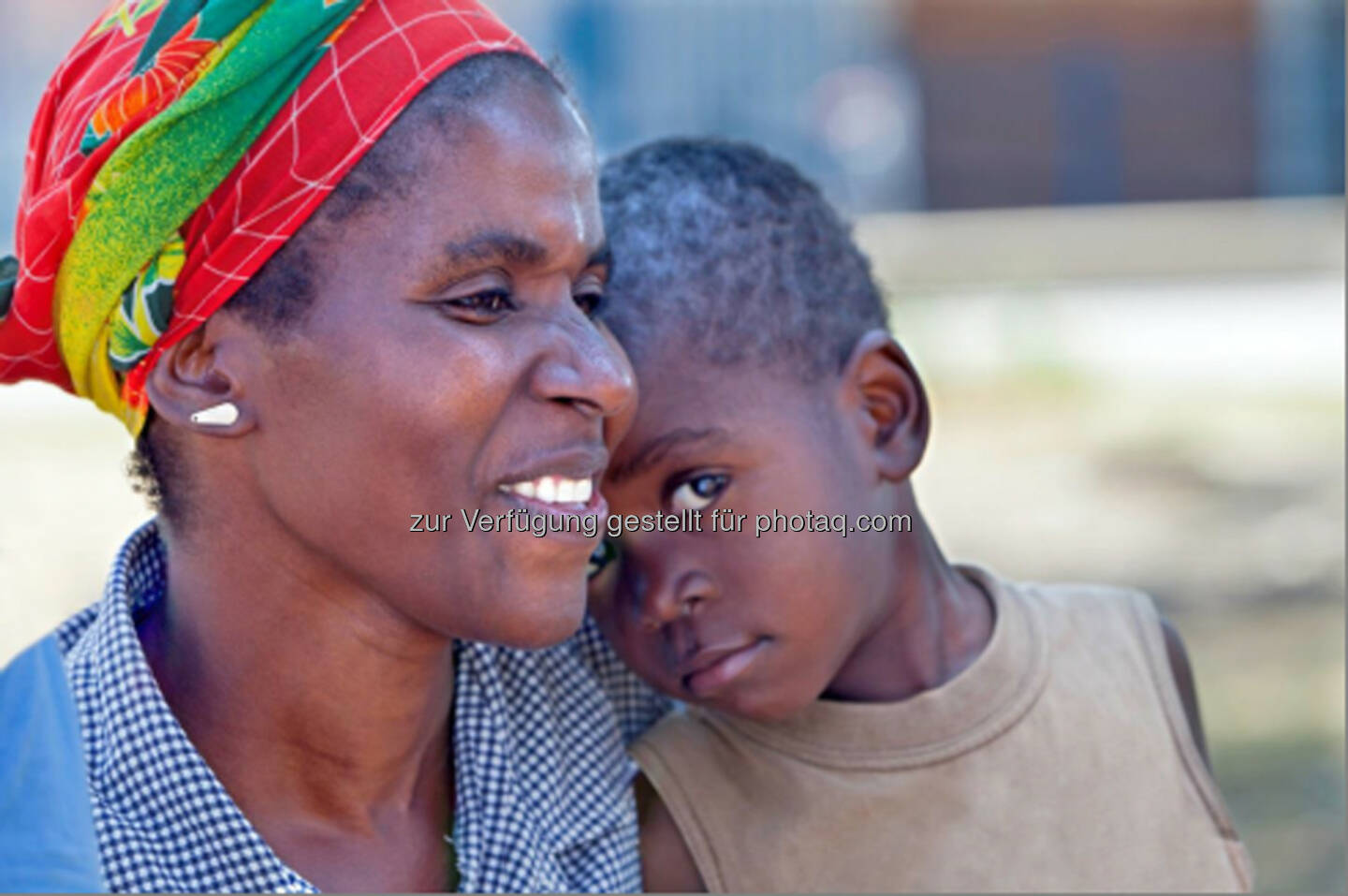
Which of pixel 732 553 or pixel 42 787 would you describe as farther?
pixel 732 553

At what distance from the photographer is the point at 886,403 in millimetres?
2607

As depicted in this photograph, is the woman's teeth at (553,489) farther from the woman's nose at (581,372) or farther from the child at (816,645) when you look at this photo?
the child at (816,645)

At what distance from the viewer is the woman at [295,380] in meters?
1.96

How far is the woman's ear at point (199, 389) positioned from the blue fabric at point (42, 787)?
33cm

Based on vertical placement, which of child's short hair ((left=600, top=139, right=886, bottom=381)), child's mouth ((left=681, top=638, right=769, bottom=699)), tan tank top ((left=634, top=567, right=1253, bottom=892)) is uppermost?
child's short hair ((left=600, top=139, right=886, bottom=381))

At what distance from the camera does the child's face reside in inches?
94.2

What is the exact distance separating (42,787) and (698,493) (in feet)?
3.14

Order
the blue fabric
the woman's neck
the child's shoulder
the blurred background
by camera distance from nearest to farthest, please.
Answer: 1. the blue fabric
2. the woman's neck
3. the child's shoulder
4. the blurred background

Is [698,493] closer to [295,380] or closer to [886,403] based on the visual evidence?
[886,403]

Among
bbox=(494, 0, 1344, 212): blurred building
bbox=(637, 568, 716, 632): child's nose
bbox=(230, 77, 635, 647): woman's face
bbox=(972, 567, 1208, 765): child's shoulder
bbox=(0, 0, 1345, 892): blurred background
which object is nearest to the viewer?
bbox=(230, 77, 635, 647): woman's face

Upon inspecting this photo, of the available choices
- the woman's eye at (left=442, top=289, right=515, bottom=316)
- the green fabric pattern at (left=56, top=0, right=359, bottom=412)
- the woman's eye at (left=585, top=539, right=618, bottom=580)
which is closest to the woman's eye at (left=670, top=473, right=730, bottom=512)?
the woman's eye at (left=585, top=539, right=618, bottom=580)

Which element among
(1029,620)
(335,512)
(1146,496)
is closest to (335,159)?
(335,512)

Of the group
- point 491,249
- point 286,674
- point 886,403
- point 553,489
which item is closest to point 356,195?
point 491,249

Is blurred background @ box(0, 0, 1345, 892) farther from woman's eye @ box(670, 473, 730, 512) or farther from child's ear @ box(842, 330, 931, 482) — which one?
woman's eye @ box(670, 473, 730, 512)
